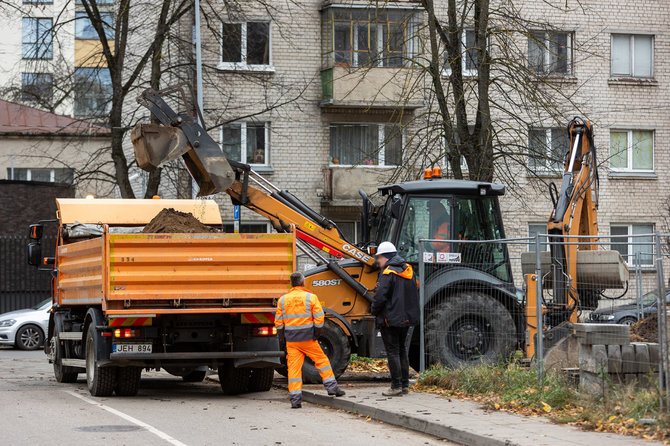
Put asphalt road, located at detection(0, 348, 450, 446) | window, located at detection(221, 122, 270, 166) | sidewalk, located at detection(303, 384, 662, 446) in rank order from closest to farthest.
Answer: sidewalk, located at detection(303, 384, 662, 446), asphalt road, located at detection(0, 348, 450, 446), window, located at detection(221, 122, 270, 166)

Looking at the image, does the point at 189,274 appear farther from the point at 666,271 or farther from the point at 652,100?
the point at 652,100

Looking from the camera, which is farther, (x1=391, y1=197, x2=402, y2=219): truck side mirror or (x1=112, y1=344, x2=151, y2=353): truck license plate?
(x1=391, y1=197, x2=402, y2=219): truck side mirror

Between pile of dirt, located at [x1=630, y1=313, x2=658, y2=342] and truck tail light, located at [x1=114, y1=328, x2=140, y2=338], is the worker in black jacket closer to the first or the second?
pile of dirt, located at [x1=630, y1=313, x2=658, y2=342]

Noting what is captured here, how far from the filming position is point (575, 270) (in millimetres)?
14484

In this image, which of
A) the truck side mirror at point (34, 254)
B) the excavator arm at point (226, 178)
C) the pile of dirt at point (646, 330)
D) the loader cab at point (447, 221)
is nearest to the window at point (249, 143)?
the truck side mirror at point (34, 254)

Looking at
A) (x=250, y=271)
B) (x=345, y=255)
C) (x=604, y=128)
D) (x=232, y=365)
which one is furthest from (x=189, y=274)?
(x=604, y=128)

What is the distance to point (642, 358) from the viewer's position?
10.4 m

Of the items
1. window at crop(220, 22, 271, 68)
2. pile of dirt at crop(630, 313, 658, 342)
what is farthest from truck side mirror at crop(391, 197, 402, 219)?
window at crop(220, 22, 271, 68)

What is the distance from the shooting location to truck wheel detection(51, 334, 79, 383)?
15.5m

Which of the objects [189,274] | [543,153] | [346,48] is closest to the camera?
[189,274]

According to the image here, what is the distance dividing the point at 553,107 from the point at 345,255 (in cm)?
580

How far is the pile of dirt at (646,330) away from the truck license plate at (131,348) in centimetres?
585

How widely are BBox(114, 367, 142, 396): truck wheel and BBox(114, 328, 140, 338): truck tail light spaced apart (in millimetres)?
983

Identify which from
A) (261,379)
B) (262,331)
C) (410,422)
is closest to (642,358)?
(410,422)
